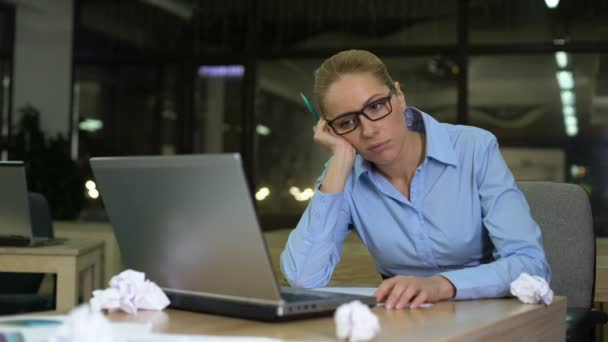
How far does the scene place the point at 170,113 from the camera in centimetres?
755

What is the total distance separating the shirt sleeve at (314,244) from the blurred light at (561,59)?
207 inches

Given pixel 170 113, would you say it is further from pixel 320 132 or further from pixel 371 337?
pixel 371 337

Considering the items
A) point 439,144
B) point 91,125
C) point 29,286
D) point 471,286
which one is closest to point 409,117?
point 439,144

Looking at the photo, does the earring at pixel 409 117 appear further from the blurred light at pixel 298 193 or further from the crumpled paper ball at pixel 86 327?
the blurred light at pixel 298 193

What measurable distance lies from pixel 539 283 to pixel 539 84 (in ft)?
18.1

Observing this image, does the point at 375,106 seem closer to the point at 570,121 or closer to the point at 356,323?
the point at 356,323

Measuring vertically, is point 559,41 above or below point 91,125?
above

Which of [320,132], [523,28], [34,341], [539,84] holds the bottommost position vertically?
[34,341]

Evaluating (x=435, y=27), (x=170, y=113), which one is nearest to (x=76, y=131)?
(x=170, y=113)

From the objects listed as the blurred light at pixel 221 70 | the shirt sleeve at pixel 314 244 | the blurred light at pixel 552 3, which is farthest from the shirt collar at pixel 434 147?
the blurred light at pixel 221 70

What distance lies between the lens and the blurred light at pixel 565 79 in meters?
6.70

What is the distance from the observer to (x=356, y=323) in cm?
109

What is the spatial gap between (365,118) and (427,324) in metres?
0.61

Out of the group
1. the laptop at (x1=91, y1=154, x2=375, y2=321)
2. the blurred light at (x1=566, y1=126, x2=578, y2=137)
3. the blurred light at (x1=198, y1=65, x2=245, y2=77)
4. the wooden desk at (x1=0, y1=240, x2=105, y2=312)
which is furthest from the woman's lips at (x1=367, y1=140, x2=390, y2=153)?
the blurred light at (x1=198, y1=65, x2=245, y2=77)
